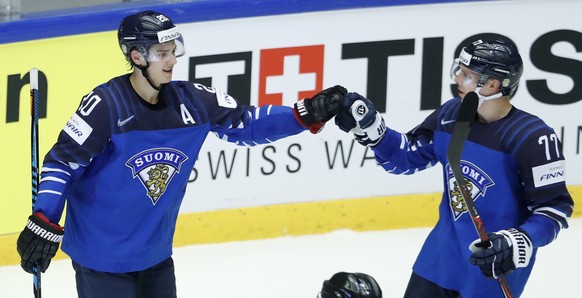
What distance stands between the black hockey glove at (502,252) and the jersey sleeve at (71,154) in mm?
1343

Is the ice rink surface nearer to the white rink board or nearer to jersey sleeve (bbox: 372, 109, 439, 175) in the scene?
the white rink board

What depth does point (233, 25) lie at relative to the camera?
6.77 meters

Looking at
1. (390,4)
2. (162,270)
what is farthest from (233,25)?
(162,270)

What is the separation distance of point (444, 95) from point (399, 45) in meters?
0.39

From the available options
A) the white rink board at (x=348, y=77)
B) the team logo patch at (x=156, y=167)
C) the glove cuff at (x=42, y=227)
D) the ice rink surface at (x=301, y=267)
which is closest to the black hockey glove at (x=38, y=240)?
the glove cuff at (x=42, y=227)

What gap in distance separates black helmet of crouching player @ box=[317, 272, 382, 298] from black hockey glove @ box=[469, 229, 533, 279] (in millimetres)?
854

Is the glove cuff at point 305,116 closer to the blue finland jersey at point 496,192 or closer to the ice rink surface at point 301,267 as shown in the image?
the blue finland jersey at point 496,192

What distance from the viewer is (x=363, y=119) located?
450 centimetres

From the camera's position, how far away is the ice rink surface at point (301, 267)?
6270mm

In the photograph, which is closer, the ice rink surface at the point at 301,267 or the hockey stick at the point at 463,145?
the hockey stick at the point at 463,145

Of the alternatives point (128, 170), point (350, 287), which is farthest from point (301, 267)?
point (350, 287)

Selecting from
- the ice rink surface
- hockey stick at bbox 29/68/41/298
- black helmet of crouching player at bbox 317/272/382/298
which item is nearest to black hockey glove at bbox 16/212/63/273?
hockey stick at bbox 29/68/41/298

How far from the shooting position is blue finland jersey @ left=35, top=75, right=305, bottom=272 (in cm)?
420

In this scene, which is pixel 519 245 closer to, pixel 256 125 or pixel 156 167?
pixel 256 125
